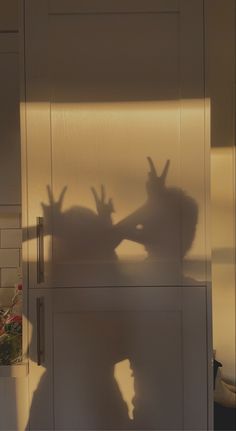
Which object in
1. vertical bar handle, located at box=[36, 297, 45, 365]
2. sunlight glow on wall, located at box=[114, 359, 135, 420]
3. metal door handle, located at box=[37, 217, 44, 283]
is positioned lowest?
sunlight glow on wall, located at box=[114, 359, 135, 420]

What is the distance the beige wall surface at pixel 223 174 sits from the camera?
210 cm

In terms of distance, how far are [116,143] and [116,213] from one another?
0.79ft

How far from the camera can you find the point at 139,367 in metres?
1.33

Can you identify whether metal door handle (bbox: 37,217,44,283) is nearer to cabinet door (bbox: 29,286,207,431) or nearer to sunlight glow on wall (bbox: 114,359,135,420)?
cabinet door (bbox: 29,286,207,431)

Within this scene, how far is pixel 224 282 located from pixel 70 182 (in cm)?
124

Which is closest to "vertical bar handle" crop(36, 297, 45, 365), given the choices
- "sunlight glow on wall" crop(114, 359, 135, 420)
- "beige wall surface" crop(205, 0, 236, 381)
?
"sunlight glow on wall" crop(114, 359, 135, 420)

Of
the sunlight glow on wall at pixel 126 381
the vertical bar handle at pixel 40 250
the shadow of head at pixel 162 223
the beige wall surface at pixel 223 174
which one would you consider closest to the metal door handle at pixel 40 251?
the vertical bar handle at pixel 40 250

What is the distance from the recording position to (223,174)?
214 centimetres

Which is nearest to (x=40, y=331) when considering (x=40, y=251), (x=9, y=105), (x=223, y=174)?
(x=40, y=251)

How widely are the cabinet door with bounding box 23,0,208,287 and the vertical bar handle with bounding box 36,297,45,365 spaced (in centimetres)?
7

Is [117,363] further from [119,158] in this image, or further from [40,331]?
[119,158]

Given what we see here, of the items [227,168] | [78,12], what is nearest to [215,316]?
[227,168]

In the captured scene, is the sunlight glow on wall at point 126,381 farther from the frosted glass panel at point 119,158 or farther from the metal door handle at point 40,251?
the metal door handle at point 40,251

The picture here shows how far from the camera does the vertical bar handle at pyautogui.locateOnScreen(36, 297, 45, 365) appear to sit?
1311 mm
